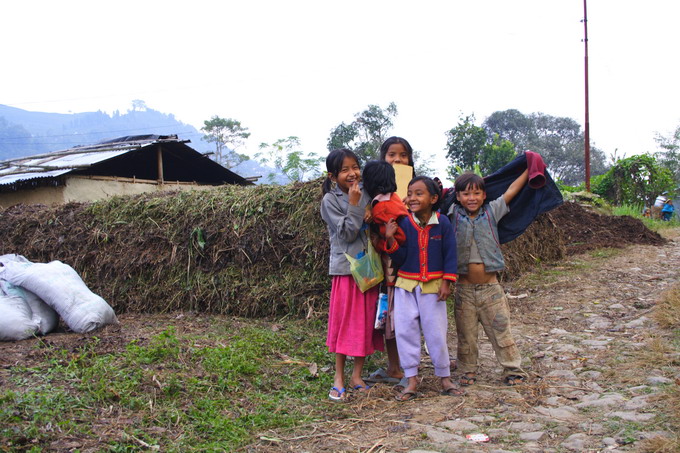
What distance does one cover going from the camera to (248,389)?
3059mm

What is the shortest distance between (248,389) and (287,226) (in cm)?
212

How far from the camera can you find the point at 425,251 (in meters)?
3.04

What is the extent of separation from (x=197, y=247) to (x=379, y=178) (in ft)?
9.40

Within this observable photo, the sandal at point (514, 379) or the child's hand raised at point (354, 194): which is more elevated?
the child's hand raised at point (354, 194)

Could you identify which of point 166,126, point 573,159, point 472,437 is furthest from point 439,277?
point 166,126

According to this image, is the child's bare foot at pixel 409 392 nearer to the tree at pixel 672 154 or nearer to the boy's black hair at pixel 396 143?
the boy's black hair at pixel 396 143

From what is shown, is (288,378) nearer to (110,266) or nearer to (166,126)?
(110,266)

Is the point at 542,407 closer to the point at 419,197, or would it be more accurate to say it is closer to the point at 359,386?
the point at 359,386

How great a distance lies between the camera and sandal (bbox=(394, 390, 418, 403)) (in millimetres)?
2951

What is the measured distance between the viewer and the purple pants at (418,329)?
9.84 feet

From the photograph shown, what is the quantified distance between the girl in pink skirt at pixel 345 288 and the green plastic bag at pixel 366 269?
57 mm

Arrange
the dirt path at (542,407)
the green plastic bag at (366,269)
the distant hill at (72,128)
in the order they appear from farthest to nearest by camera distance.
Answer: the distant hill at (72,128), the green plastic bag at (366,269), the dirt path at (542,407)

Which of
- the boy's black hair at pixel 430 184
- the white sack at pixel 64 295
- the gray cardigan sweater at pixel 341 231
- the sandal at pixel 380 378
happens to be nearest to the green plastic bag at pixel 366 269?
the gray cardigan sweater at pixel 341 231

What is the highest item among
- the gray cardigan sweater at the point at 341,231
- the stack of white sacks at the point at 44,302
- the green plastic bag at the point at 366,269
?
the gray cardigan sweater at the point at 341,231
